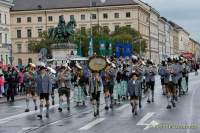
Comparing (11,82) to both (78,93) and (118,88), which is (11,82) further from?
(118,88)

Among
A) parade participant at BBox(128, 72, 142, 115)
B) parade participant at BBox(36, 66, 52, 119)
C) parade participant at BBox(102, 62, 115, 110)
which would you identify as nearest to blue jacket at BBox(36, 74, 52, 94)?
parade participant at BBox(36, 66, 52, 119)

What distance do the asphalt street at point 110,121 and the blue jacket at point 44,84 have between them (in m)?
0.97

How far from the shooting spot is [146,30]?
146 m

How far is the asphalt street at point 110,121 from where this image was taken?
16.3 meters

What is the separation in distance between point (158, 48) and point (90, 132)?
149154 mm

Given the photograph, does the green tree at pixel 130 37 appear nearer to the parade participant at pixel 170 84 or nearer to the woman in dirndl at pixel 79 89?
the woman in dirndl at pixel 79 89

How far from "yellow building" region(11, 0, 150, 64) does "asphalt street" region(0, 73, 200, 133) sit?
105767 millimetres

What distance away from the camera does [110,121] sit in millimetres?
18578

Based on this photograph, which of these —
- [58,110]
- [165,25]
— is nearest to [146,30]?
[165,25]

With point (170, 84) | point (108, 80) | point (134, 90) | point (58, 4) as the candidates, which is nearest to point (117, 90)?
point (108, 80)

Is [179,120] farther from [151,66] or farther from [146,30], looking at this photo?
[146,30]

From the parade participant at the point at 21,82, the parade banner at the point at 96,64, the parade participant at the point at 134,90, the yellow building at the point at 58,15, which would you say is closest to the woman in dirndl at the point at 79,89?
the parade banner at the point at 96,64

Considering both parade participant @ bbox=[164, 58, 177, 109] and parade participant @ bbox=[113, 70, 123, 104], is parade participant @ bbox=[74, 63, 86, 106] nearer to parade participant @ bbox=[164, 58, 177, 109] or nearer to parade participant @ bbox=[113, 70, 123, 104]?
parade participant @ bbox=[113, 70, 123, 104]

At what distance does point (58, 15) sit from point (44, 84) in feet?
368
